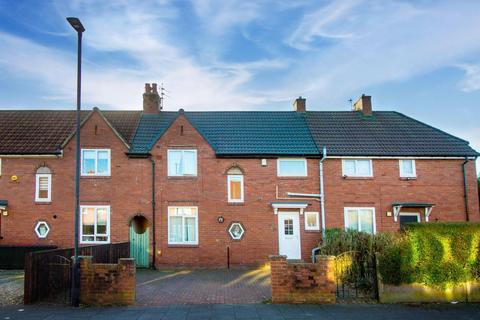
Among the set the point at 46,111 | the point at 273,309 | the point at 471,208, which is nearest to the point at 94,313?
the point at 273,309

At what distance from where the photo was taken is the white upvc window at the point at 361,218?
20781 millimetres

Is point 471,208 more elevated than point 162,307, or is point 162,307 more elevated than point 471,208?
point 471,208

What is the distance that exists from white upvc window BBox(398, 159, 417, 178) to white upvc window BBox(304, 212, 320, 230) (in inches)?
188

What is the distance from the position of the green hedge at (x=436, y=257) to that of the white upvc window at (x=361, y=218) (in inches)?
358

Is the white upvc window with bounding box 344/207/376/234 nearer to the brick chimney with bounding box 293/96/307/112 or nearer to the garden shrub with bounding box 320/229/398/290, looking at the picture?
the garden shrub with bounding box 320/229/398/290

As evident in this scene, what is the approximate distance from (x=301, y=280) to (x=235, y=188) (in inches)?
382

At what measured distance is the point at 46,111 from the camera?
23984mm

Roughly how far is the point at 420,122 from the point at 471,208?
541 cm

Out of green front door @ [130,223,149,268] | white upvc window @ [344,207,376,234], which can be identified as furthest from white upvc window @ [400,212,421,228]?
green front door @ [130,223,149,268]

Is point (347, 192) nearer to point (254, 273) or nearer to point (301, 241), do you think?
point (301, 241)

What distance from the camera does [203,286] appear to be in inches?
568

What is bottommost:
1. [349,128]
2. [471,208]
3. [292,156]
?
[471,208]

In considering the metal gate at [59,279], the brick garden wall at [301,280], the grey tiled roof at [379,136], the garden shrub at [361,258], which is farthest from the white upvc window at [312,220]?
the metal gate at [59,279]

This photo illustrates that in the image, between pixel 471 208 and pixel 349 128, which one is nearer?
pixel 471 208
